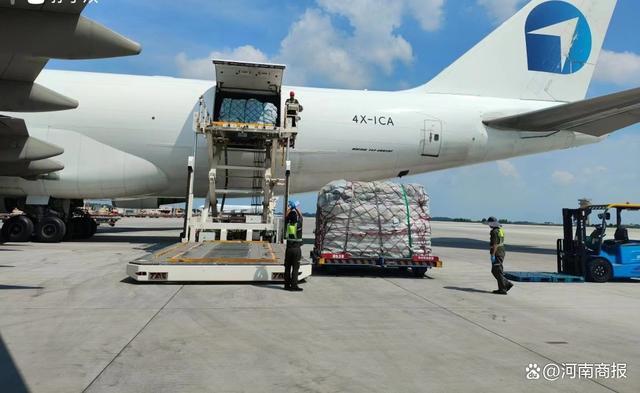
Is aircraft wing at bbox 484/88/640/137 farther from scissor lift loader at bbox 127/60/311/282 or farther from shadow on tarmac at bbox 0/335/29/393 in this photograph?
shadow on tarmac at bbox 0/335/29/393

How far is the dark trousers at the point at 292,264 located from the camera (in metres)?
7.91

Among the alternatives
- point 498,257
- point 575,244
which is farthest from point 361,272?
point 575,244

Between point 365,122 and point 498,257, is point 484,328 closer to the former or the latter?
point 498,257

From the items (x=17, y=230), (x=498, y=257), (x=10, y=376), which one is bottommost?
(x=10, y=376)

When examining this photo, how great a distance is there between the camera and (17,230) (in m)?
15.4

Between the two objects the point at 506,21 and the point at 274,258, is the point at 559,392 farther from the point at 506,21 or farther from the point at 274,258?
the point at 506,21

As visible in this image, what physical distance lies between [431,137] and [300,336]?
13.2m

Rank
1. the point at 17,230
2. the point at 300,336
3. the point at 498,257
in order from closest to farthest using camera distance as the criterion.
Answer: the point at 300,336, the point at 498,257, the point at 17,230

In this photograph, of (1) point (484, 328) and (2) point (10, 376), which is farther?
(1) point (484, 328)

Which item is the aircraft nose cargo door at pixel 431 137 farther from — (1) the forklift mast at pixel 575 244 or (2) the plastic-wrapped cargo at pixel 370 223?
(2) the plastic-wrapped cargo at pixel 370 223

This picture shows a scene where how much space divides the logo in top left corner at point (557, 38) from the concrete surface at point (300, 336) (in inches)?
508

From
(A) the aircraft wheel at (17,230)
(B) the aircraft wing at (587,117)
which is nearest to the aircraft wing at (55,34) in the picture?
(A) the aircraft wheel at (17,230)

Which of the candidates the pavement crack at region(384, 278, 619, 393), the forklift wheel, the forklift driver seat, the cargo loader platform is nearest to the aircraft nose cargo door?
the forklift driver seat

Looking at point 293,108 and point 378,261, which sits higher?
point 293,108
